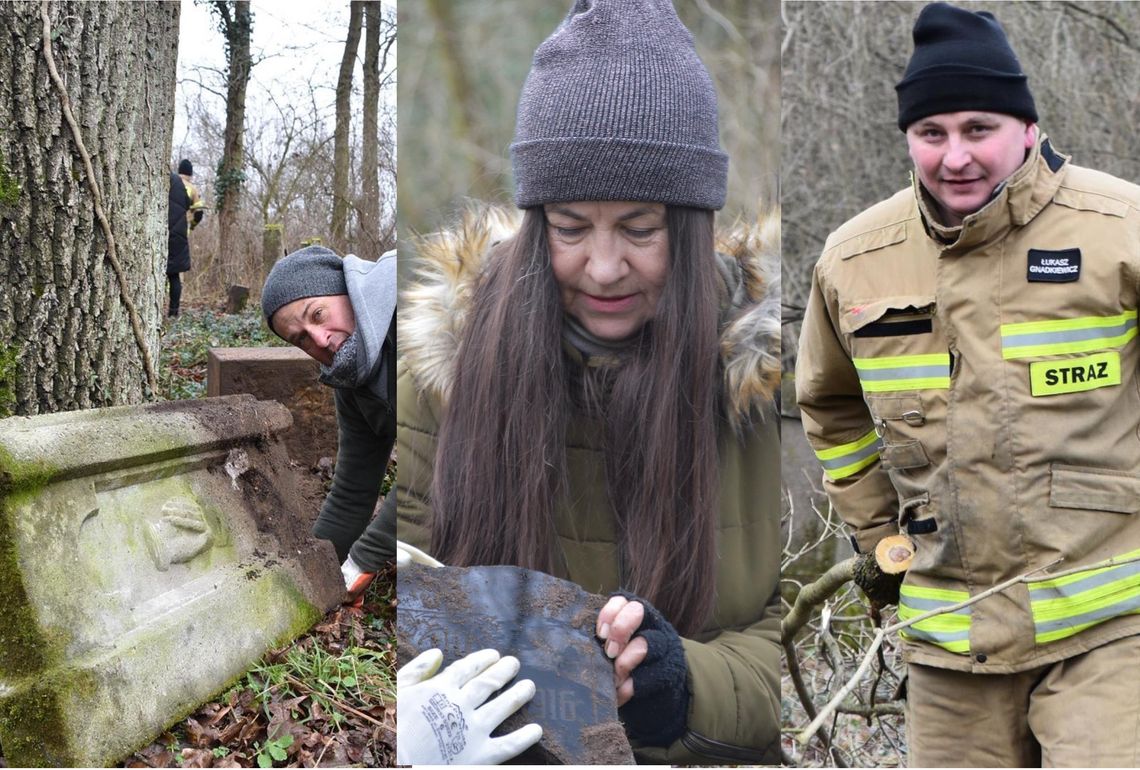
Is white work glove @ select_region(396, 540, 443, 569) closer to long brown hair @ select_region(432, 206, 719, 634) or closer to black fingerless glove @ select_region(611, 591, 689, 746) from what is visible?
long brown hair @ select_region(432, 206, 719, 634)

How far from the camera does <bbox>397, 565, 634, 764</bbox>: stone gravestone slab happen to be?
2547 millimetres

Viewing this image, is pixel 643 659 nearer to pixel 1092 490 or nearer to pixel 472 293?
pixel 472 293

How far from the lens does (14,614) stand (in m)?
2.83

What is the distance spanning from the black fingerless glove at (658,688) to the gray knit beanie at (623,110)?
95 centimetres

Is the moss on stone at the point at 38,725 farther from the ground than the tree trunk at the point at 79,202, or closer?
closer

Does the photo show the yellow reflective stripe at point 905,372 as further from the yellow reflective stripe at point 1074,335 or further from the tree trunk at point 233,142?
the tree trunk at point 233,142

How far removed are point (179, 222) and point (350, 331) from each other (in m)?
5.10

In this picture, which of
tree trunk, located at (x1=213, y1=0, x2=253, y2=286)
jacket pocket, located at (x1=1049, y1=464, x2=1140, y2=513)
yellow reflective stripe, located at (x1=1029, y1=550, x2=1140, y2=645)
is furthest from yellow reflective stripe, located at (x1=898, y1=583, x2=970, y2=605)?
tree trunk, located at (x1=213, y1=0, x2=253, y2=286)

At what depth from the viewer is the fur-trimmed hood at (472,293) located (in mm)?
2566

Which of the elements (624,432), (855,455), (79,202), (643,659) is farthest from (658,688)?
(79,202)

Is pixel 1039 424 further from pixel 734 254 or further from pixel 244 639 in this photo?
pixel 244 639

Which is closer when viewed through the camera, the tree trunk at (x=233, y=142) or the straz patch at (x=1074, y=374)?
the straz patch at (x=1074, y=374)

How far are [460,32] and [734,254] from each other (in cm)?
80

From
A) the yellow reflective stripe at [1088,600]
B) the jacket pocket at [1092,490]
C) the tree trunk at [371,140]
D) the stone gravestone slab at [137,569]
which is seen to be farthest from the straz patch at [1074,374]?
the tree trunk at [371,140]
